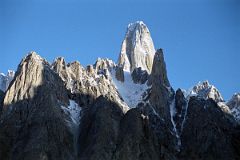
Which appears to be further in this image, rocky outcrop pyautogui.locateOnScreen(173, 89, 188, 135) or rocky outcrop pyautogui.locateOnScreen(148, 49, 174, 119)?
rocky outcrop pyautogui.locateOnScreen(148, 49, 174, 119)

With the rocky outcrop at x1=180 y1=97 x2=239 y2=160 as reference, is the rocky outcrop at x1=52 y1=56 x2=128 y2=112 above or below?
above

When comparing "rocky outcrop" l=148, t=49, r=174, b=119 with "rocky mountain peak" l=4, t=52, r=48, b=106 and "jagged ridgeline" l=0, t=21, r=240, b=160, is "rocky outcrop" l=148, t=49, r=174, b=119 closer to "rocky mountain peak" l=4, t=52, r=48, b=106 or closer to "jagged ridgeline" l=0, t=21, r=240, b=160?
"jagged ridgeline" l=0, t=21, r=240, b=160

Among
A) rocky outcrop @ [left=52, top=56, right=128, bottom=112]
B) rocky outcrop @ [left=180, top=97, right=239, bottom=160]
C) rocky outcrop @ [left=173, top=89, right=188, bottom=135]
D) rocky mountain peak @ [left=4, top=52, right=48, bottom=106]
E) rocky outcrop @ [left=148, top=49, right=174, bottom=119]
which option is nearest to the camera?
rocky outcrop @ [left=180, top=97, right=239, bottom=160]

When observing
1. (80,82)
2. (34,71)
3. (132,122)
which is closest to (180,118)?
(132,122)

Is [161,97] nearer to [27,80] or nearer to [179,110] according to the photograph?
[179,110]

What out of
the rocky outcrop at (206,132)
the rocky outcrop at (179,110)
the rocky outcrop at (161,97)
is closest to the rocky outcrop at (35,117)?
the rocky outcrop at (161,97)

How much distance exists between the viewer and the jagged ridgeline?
6265 inches

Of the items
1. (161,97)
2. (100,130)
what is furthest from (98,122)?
(161,97)

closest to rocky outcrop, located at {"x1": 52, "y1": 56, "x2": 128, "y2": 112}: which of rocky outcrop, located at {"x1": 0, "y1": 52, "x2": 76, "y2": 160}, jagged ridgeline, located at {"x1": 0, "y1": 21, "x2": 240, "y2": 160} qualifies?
jagged ridgeline, located at {"x1": 0, "y1": 21, "x2": 240, "y2": 160}

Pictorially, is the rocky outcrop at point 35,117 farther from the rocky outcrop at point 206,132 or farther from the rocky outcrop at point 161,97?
the rocky outcrop at point 206,132

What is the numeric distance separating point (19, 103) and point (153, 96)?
47.1 m

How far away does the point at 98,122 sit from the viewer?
16900 centimetres

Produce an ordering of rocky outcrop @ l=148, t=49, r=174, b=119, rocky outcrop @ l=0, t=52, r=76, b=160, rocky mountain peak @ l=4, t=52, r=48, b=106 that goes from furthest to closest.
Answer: rocky outcrop @ l=148, t=49, r=174, b=119 < rocky mountain peak @ l=4, t=52, r=48, b=106 < rocky outcrop @ l=0, t=52, r=76, b=160

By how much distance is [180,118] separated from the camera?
7343 inches
